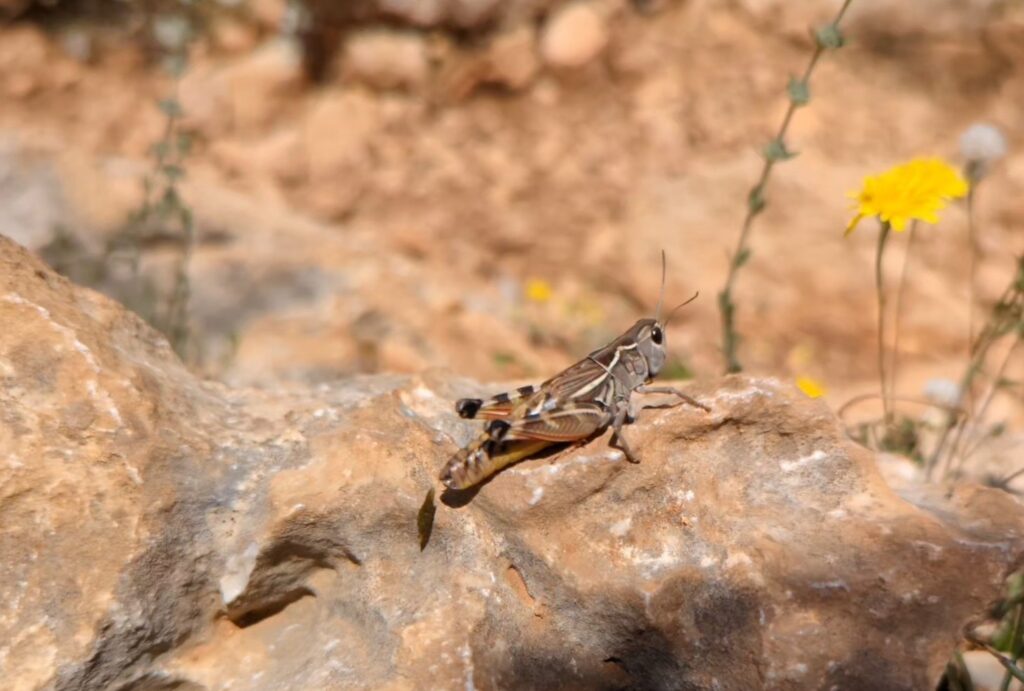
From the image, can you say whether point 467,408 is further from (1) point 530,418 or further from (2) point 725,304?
(2) point 725,304

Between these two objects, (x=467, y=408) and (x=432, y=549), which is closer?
(x=432, y=549)

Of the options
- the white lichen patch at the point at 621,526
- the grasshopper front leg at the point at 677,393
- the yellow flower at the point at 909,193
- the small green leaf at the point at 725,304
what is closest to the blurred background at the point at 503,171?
the small green leaf at the point at 725,304

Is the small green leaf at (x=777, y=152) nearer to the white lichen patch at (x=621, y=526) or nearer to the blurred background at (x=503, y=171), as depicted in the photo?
the white lichen patch at (x=621, y=526)

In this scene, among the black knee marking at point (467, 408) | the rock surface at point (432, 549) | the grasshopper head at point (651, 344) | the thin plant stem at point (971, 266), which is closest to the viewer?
the rock surface at point (432, 549)

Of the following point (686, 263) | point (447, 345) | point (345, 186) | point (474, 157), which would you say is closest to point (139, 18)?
point (345, 186)

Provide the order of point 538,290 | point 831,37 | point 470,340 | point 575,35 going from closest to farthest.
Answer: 1. point 831,37
2. point 470,340
3. point 538,290
4. point 575,35

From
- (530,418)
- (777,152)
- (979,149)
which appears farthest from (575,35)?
(530,418)
